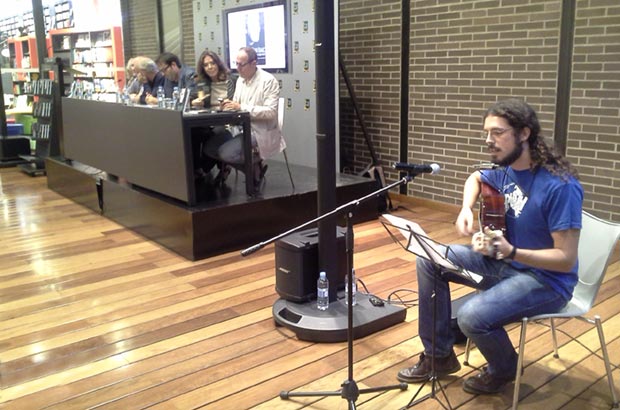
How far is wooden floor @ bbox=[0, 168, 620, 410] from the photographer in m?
2.45

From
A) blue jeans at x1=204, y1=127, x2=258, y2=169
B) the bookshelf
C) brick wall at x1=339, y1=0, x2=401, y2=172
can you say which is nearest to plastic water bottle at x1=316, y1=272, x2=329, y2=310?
blue jeans at x1=204, y1=127, x2=258, y2=169

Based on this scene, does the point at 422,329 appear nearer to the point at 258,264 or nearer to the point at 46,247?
the point at 258,264

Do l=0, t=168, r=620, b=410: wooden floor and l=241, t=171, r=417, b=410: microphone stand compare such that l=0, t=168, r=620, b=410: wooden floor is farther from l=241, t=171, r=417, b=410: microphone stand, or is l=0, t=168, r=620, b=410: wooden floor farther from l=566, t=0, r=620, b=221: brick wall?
l=566, t=0, r=620, b=221: brick wall

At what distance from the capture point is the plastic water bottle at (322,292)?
3057mm

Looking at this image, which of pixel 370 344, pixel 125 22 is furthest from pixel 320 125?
pixel 125 22

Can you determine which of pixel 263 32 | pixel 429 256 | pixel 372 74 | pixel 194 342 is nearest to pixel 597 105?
pixel 372 74

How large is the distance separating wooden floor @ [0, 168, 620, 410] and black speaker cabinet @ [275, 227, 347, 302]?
0.68 ft

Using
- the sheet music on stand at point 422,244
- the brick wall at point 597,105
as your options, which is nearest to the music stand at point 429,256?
the sheet music on stand at point 422,244

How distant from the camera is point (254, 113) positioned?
178 inches

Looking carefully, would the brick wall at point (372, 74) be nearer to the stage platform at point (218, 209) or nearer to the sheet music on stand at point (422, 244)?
the stage platform at point (218, 209)

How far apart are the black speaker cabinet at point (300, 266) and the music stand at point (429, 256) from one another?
829 mm

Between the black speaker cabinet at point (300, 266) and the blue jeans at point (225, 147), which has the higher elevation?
the blue jeans at point (225, 147)

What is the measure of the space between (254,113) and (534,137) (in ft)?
8.69

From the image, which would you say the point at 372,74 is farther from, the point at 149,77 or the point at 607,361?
the point at 607,361
